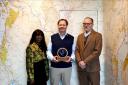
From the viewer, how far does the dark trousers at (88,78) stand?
13.2 feet

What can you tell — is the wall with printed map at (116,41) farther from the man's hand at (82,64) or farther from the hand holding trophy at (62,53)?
the hand holding trophy at (62,53)

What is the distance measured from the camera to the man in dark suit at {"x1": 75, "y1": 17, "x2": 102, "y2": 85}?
3.95 meters

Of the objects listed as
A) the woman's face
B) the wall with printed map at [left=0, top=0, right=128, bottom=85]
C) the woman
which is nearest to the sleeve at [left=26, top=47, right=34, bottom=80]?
the woman

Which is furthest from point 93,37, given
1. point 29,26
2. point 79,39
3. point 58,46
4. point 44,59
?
point 29,26

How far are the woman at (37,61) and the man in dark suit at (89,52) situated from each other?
0.55 m

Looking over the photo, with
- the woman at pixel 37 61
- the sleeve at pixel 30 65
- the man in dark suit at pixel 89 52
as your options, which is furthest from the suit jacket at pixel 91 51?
the sleeve at pixel 30 65

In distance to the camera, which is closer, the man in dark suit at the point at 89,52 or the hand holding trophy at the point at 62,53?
the man in dark suit at the point at 89,52

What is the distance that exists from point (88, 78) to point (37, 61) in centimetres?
85

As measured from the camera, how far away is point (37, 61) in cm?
404

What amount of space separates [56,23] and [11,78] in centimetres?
120

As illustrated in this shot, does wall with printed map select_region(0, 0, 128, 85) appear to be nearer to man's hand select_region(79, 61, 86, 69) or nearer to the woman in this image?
the woman

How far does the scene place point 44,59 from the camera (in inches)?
163

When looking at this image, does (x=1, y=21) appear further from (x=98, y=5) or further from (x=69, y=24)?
(x=98, y=5)

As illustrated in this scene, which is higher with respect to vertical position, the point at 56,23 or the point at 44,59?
the point at 56,23
